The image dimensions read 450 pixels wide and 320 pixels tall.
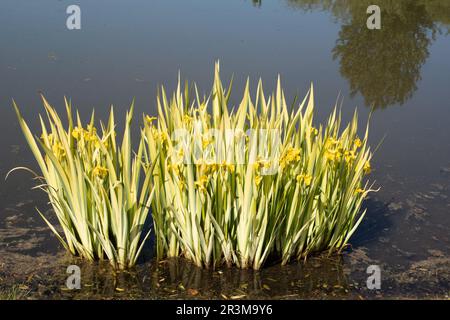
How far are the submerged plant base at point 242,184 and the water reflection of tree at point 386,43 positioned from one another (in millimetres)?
3737

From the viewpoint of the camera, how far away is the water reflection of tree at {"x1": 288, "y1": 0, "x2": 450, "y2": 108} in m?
8.07

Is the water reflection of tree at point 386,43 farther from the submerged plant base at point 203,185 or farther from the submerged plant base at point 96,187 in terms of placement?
the submerged plant base at point 96,187

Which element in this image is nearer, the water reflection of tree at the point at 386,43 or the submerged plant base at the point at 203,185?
the submerged plant base at the point at 203,185

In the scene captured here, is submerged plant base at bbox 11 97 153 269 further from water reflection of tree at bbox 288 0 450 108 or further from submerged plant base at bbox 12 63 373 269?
water reflection of tree at bbox 288 0 450 108

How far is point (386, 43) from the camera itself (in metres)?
9.44

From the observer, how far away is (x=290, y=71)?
8.24m

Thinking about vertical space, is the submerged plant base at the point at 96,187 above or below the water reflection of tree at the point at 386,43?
below

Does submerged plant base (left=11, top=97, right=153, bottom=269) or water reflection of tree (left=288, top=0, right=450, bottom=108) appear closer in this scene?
submerged plant base (left=11, top=97, right=153, bottom=269)

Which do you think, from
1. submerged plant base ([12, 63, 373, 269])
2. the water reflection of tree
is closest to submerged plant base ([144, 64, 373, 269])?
submerged plant base ([12, 63, 373, 269])

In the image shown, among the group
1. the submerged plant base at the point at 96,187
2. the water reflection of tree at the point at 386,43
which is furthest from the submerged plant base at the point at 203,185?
the water reflection of tree at the point at 386,43

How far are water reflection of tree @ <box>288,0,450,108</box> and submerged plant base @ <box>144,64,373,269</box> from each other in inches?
147

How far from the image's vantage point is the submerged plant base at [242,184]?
3.68 meters

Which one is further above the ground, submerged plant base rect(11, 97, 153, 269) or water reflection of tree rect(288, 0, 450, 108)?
water reflection of tree rect(288, 0, 450, 108)

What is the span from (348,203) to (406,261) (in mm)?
637
